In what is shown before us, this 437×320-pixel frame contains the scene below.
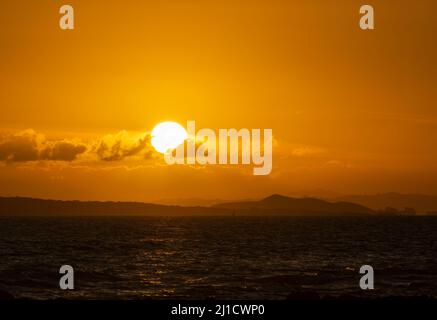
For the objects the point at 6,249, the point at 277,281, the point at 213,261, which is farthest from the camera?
the point at 6,249

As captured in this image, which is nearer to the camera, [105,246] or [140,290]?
[140,290]

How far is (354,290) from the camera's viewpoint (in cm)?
4603

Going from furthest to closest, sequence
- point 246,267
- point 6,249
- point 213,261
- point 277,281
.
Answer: point 6,249, point 213,261, point 246,267, point 277,281

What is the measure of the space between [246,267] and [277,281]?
1238cm
